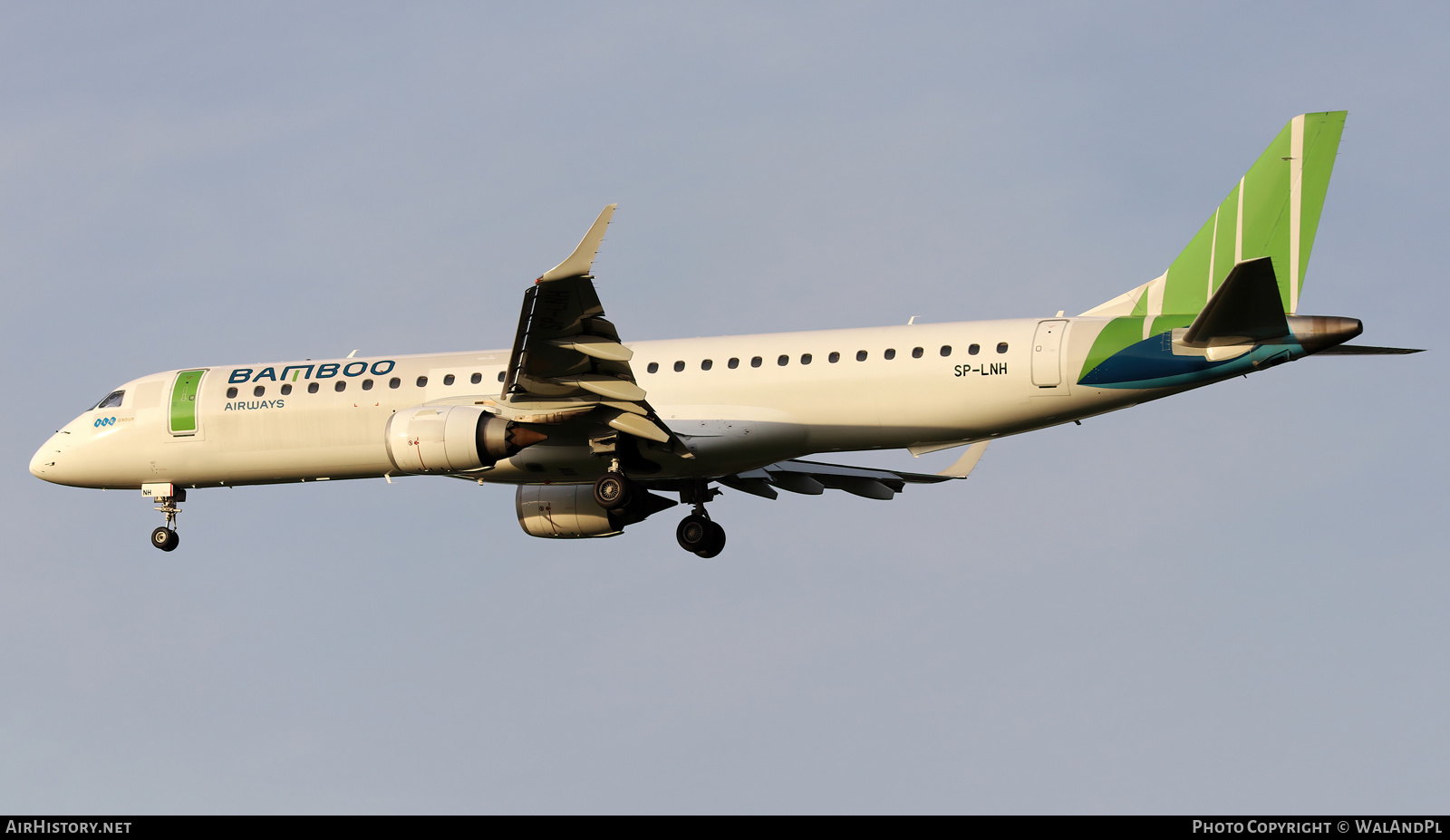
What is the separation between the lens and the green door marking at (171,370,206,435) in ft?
107

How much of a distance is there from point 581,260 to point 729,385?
570cm

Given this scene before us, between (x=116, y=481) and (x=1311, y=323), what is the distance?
23289mm

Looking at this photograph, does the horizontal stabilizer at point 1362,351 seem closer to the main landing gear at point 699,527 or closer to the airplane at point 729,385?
the airplane at point 729,385

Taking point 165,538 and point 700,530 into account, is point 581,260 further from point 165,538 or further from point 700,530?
point 165,538

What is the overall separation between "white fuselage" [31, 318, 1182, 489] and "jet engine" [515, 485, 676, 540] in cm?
210

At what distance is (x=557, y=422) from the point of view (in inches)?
1117

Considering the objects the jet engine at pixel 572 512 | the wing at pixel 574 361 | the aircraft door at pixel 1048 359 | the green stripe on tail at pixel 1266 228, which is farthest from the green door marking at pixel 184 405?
the green stripe on tail at pixel 1266 228

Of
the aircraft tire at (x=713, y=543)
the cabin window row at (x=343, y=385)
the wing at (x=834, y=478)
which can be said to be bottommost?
the aircraft tire at (x=713, y=543)

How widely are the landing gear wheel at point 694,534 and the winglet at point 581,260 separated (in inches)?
386

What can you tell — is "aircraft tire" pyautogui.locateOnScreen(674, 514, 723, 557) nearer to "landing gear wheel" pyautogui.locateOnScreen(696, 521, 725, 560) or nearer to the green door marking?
"landing gear wheel" pyautogui.locateOnScreen(696, 521, 725, 560)

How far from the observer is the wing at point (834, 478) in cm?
3375

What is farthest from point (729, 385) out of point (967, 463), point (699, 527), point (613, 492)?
point (967, 463)

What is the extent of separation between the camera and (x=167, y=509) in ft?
109
